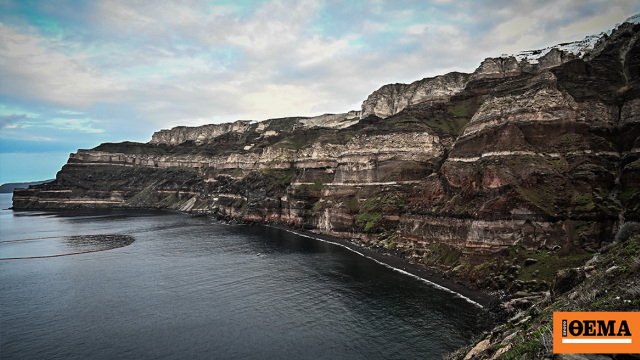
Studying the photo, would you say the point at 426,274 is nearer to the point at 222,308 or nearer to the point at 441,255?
the point at 441,255

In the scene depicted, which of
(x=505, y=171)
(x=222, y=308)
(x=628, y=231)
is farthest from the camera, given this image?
(x=505, y=171)

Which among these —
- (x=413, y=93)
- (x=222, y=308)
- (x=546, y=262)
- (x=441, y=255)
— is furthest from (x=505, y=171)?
(x=413, y=93)

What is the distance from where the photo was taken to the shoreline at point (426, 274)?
5066cm

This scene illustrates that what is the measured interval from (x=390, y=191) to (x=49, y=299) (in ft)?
273

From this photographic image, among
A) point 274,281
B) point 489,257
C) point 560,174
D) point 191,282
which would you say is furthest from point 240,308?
point 560,174

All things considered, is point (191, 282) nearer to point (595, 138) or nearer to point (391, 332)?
point (391, 332)

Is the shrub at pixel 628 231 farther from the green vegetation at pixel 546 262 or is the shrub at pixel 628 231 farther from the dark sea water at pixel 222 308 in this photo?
the dark sea water at pixel 222 308

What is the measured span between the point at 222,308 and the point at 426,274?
38.4 metres

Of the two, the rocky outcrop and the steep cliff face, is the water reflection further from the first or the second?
the rocky outcrop

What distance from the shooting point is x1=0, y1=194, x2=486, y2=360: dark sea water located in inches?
1547

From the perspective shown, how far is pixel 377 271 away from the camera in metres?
69.1

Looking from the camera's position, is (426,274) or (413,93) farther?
(413,93)

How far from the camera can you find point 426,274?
64688mm

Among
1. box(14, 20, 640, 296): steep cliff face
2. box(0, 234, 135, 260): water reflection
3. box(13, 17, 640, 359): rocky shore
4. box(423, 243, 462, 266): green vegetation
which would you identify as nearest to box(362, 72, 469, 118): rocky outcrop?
box(14, 20, 640, 296): steep cliff face
